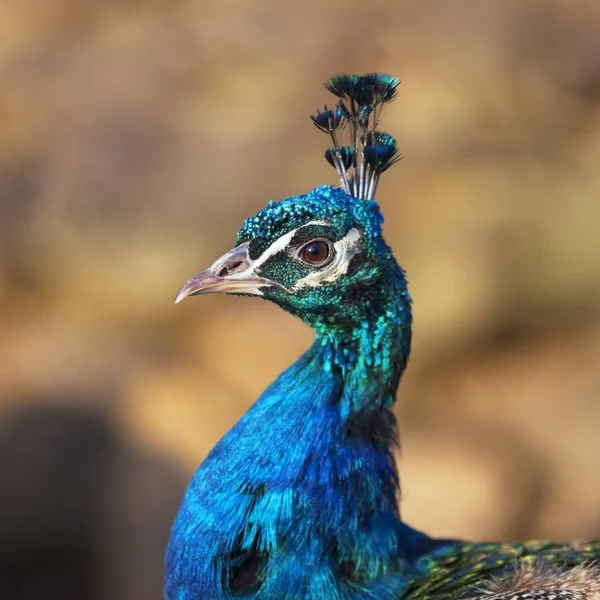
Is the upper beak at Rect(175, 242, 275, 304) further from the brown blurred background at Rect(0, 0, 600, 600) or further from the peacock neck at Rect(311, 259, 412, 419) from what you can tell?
the brown blurred background at Rect(0, 0, 600, 600)

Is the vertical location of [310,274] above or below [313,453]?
above

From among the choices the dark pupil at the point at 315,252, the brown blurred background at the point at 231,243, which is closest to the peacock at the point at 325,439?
the dark pupil at the point at 315,252

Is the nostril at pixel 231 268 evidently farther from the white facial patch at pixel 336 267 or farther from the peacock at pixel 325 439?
the white facial patch at pixel 336 267

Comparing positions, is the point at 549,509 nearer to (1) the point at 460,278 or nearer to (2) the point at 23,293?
(1) the point at 460,278

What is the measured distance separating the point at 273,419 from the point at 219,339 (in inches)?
87.2

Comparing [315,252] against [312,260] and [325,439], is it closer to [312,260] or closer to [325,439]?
[312,260]

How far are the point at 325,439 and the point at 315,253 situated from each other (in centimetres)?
40

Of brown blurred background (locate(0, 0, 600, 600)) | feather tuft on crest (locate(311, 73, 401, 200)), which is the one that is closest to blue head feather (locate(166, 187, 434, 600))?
feather tuft on crest (locate(311, 73, 401, 200))

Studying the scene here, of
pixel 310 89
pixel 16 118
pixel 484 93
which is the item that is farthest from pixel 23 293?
pixel 484 93

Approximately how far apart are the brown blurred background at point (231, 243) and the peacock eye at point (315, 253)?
2126 mm

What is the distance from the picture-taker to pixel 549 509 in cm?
Answer: 377

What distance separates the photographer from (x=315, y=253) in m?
1.60

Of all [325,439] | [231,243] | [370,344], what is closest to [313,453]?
[325,439]

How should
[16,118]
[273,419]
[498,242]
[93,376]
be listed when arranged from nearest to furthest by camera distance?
[273,419]
[93,376]
[498,242]
[16,118]
